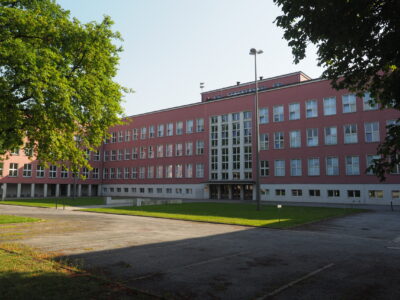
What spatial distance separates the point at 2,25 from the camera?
1443 cm

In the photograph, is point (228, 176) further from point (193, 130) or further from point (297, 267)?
point (297, 267)

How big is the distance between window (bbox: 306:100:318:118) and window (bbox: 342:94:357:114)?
3.69 meters

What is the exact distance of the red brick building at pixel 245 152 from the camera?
135ft

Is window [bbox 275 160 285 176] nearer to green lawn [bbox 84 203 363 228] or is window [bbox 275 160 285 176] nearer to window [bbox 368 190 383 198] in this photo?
window [bbox 368 190 383 198]

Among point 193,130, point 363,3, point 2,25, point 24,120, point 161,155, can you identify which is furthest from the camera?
point 161,155

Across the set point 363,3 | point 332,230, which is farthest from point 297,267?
point 332,230

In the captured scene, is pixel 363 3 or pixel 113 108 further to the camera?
pixel 113 108

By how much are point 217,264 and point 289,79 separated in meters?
51.7

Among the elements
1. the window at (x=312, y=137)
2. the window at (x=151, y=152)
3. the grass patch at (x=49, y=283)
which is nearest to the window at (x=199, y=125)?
the window at (x=151, y=152)

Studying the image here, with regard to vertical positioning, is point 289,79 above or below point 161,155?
above

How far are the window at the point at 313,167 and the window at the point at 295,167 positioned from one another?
1437mm

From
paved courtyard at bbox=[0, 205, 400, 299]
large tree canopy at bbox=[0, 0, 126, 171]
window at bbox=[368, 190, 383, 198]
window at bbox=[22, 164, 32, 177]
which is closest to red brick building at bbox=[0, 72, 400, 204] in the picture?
window at bbox=[22, 164, 32, 177]

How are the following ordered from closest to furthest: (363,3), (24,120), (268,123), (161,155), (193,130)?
(363,3), (24,120), (268,123), (193,130), (161,155)

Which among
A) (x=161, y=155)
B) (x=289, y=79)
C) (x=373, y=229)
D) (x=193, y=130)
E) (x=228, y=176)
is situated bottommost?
(x=373, y=229)
